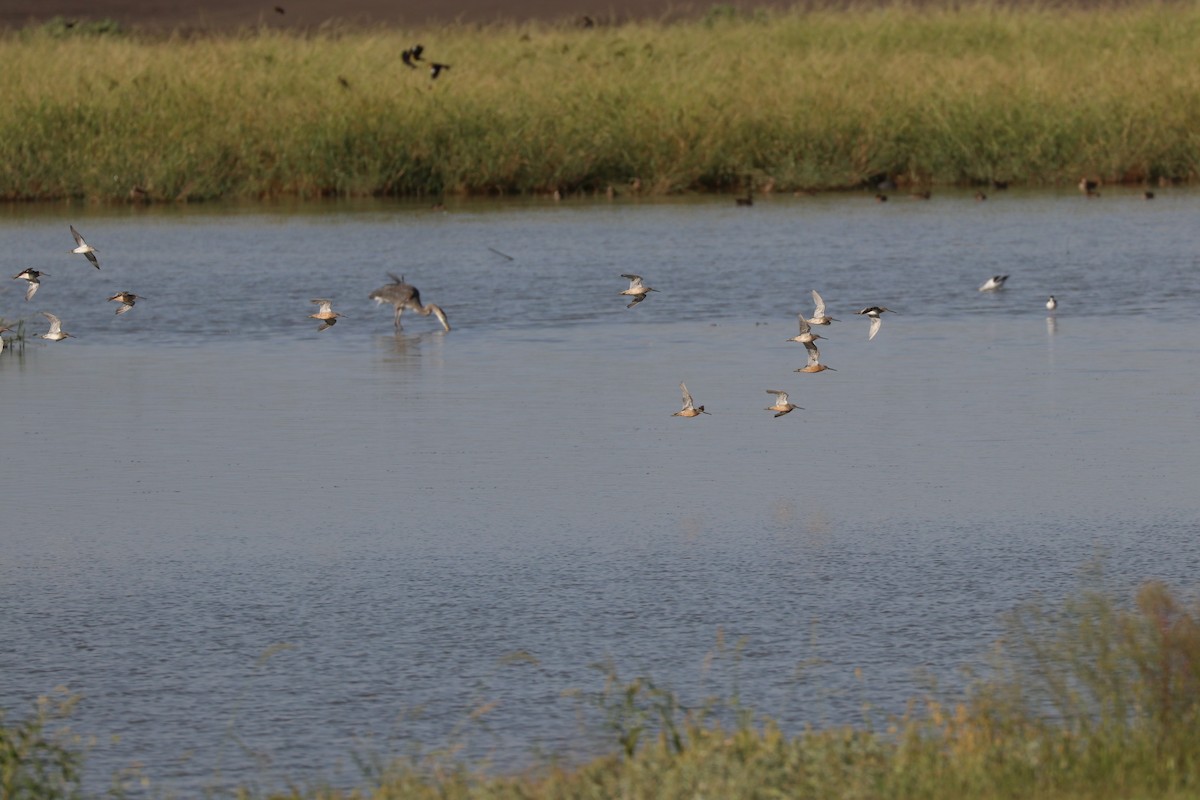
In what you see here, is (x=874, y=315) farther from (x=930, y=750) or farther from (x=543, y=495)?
(x=930, y=750)

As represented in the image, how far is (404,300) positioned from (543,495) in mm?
6078

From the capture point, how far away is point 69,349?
47.3ft

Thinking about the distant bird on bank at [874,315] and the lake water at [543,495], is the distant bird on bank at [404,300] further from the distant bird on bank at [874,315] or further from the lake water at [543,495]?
the distant bird on bank at [874,315]

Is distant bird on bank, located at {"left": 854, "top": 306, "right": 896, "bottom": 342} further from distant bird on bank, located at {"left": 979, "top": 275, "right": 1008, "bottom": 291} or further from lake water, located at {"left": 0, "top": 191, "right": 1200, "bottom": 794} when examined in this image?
distant bird on bank, located at {"left": 979, "top": 275, "right": 1008, "bottom": 291}

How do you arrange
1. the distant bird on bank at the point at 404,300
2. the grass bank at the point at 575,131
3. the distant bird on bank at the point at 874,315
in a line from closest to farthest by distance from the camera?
A: the distant bird on bank at the point at 874,315
the distant bird on bank at the point at 404,300
the grass bank at the point at 575,131

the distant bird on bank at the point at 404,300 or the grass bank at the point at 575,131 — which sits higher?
the grass bank at the point at 575,131

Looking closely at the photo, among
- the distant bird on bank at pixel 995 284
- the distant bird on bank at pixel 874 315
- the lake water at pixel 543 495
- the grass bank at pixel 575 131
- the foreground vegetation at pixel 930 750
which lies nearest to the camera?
the foreground vegetation at pixel 930 750

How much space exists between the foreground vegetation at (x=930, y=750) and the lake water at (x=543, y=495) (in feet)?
0.80

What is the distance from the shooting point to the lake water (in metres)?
6.52

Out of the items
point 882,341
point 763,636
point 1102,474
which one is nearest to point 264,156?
point 882,341

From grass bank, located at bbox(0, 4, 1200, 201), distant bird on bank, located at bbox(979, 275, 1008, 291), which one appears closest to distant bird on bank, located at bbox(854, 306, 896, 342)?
distant bird on bank, located at bbox(979, 275, 1008, 291)

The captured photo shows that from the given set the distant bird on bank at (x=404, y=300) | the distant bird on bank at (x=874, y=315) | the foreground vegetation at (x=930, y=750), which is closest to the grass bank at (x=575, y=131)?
the distant bird on bank at (x=404, y=300)

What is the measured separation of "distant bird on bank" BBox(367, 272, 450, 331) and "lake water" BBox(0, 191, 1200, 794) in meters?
0.17

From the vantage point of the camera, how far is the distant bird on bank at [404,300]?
15.0m
